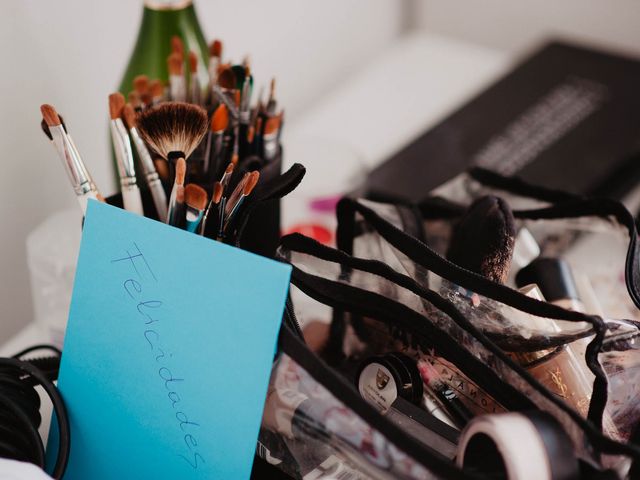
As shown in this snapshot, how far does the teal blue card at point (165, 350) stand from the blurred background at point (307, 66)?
0.25 metres

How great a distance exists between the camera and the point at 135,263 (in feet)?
1.15

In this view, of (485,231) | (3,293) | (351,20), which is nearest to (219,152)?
(485,231)

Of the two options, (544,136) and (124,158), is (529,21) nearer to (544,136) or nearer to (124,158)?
(544,136)

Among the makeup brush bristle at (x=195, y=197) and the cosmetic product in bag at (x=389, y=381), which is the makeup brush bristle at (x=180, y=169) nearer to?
the makeup brush bristle at (x=195, y=197)

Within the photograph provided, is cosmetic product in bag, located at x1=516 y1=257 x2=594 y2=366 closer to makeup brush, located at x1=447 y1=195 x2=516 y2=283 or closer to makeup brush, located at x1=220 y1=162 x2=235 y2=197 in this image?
makeup brush, located at x1=447 y1=195 x2=516 y2=283

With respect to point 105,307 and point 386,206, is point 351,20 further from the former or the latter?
point 105,307

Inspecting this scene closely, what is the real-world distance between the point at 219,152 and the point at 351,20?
610 millimetres

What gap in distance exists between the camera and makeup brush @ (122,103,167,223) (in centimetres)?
39

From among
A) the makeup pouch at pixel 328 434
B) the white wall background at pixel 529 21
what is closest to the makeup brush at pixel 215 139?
the makeup pouch at pixel 328 434

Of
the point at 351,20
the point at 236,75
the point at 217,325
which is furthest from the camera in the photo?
the point at 351,20

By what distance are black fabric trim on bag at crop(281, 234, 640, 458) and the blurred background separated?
0.92 feet

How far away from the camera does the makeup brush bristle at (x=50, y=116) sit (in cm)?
37

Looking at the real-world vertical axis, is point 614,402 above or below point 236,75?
below

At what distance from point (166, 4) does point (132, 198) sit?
0.75 ft
